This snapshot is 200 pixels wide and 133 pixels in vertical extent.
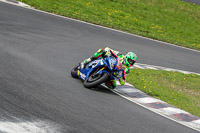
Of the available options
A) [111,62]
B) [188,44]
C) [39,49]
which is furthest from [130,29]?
[111,62]

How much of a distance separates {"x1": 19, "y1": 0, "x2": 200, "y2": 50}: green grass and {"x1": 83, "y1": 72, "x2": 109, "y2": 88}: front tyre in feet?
37.8

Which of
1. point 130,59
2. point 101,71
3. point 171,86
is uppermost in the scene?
point 130,59

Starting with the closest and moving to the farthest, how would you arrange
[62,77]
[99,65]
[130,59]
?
1. [130,59]
2. [99,65]
3. [62,77]

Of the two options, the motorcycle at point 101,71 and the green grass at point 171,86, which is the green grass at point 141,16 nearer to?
the green grass at point 171,86

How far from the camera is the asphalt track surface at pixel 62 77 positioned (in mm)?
6609

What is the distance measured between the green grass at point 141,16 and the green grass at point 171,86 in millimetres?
7434

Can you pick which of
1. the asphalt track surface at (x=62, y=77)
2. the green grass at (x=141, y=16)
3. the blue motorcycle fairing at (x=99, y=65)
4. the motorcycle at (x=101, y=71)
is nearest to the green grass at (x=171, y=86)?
the asphalt track surface at (x=62, y=77)

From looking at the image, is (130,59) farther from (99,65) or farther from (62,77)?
(62,77)

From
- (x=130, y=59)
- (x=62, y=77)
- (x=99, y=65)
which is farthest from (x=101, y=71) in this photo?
(x=62, y=77)

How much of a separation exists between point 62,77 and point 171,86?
14.3 ft

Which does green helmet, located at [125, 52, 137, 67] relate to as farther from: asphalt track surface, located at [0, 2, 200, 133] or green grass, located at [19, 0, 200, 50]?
green grass, located at [19, 0, 200, 50]

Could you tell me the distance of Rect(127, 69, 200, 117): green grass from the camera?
1033 centimetres

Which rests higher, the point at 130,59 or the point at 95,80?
the point at 130,59

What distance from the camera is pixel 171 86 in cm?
1214
